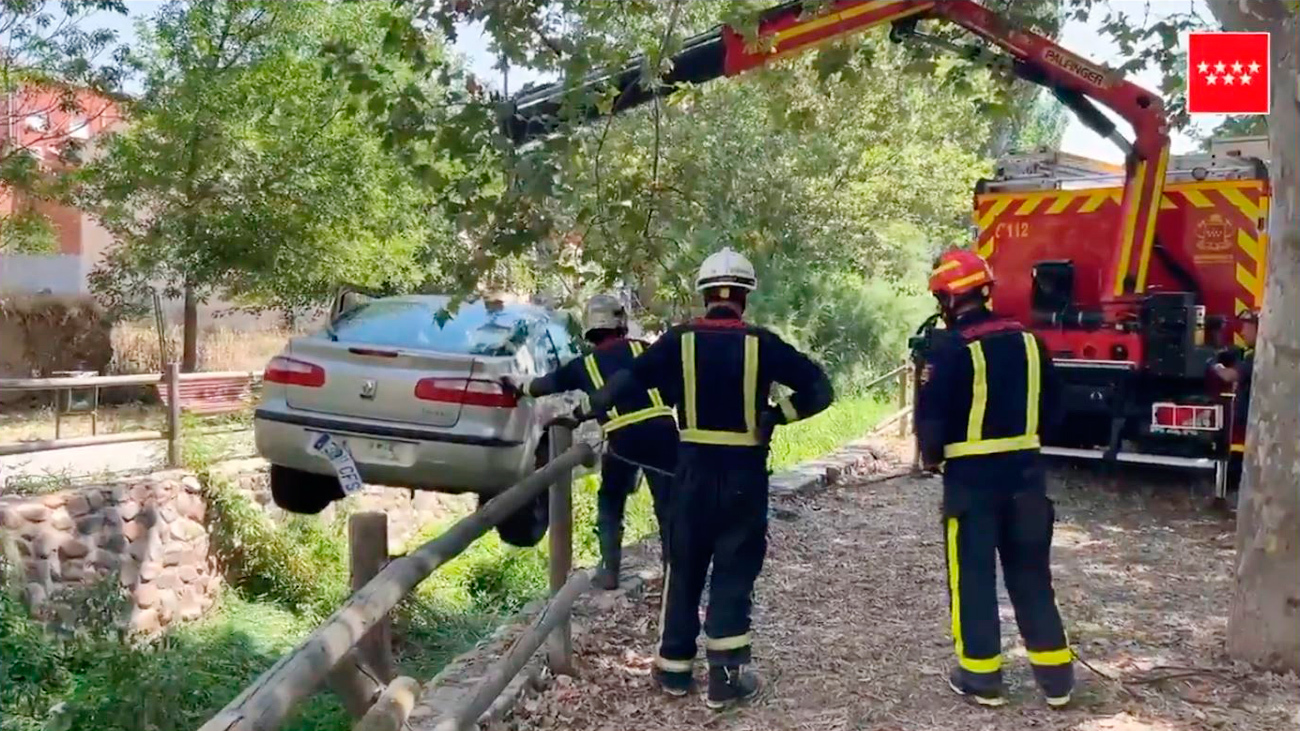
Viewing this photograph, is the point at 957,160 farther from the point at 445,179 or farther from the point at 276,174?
the point at 445,179

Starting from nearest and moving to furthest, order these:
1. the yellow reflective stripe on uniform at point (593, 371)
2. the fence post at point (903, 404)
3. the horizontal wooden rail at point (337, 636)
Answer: the horizontal wooden rail at point (337, 636), the yellow reflective stripe on uniform at point (593, 371), the fence post at point (903, 404)

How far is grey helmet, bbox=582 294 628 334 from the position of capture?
6.16m

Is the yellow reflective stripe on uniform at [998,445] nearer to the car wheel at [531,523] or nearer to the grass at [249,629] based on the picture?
the car wheel at [531,523]

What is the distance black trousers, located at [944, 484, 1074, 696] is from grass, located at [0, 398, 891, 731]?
303 cm

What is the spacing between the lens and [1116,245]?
8.88 meters

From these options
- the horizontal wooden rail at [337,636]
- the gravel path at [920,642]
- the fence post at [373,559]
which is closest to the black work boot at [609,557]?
the gravel path at [920,642]

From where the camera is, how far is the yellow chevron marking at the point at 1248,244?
876 cm

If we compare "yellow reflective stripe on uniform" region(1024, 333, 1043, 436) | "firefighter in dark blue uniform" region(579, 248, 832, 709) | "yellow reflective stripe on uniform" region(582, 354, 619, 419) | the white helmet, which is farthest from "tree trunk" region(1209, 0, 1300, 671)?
"yellow reflective stripe on uniform" region(582, 354, 619, 419)

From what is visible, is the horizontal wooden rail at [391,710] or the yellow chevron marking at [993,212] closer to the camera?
the horizontal wooden rail at [391,710]

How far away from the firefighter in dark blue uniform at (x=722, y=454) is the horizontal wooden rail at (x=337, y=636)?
0.79 meters

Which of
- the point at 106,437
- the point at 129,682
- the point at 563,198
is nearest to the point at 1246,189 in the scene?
the point at 563,198

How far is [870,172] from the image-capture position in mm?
18234

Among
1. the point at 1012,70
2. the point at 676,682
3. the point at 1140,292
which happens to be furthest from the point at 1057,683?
the point at 1140,292

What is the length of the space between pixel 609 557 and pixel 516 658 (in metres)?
2.27
